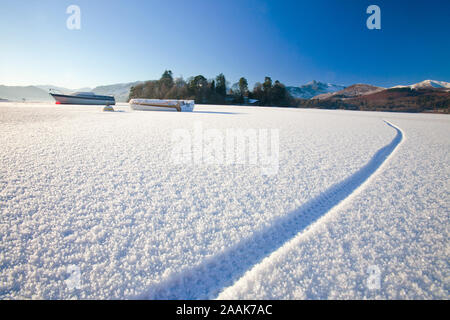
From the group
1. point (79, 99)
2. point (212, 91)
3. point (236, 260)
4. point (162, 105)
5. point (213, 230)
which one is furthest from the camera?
point (212, 91)

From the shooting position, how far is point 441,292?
1017mm

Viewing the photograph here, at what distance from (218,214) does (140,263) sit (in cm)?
69

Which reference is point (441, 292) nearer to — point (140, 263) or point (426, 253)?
point (426, 253)

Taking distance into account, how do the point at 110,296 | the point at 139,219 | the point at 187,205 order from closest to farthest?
the point at 110,296 → the point at 139,219 → the point at 187,205

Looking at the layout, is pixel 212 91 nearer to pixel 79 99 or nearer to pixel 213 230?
pixel 79 99

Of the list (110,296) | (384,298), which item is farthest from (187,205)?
(384,298)

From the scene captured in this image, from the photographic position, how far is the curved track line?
3.33ft

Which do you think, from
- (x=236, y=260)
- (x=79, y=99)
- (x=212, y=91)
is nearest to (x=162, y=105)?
(x=79, y=99)

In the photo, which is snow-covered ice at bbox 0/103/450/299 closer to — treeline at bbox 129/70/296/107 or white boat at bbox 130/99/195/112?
white boat at bbox 130/99/195/112

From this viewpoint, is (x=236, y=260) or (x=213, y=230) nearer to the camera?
(x=236, y=260)

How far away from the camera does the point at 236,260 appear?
122 cm

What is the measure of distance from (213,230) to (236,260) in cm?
28

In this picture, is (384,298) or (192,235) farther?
(192,235)

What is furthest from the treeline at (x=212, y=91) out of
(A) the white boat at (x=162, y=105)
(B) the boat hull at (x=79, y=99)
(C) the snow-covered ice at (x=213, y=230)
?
(C) the snow-covered ice at (x=213, y=230)
